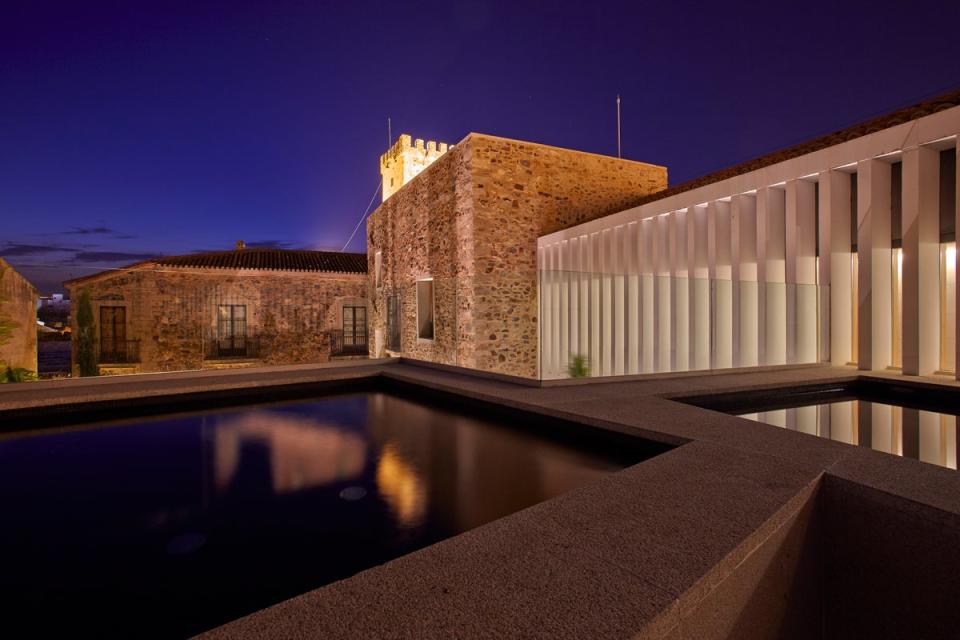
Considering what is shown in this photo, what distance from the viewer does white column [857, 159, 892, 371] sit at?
5.15 metres

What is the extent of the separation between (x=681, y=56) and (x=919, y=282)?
29.3 m

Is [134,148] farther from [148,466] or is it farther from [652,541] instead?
[652,541]

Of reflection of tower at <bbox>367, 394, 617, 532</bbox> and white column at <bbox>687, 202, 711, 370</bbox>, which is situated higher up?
white column at <bbox>687, 202, 711, 370</bbox>

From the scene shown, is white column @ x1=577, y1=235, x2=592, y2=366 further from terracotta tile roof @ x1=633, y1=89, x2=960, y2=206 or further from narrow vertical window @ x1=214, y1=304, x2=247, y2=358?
narrow vertical window @ x1=214, y1=304, x2=247, y2=358

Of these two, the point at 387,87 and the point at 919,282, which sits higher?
the point at 387,87

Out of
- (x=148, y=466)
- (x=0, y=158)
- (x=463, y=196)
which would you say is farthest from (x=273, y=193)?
(x=148, y=466)

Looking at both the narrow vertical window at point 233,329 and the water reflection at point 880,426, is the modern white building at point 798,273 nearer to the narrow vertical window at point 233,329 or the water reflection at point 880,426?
the water reflection at point 880,426

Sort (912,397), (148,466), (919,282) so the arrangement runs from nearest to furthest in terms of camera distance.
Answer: (148,466) → (912,397) → (919,282)

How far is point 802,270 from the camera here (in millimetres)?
5863

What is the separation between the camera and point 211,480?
248 centimetres

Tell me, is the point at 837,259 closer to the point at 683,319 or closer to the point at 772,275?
the point at 772,275

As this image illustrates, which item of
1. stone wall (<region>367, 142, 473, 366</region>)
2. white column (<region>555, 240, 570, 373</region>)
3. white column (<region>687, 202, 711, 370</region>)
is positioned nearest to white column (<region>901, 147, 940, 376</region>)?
white column (<region>687, 202, 711, 370</region>)

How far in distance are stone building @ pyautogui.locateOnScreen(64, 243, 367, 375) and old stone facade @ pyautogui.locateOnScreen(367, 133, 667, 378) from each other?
4.26 meters

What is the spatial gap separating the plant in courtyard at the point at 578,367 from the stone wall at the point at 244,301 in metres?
7.82
